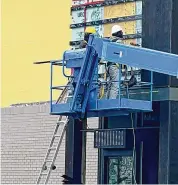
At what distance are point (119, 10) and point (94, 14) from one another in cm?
49

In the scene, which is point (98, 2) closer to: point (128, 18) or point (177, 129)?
point (128, 18)

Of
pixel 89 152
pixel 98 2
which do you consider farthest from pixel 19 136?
pixel 98 2

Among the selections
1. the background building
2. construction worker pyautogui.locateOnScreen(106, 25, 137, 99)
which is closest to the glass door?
construction worker pyautogui.locateOnScreen(106, 25, 137, 99)

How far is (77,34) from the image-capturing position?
12648mm

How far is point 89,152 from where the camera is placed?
15031mm

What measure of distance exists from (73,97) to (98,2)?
2174 mm

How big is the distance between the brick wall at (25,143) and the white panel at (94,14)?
11.7ft

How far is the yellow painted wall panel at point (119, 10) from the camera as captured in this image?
472 inches

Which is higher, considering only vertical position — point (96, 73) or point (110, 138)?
point (96, 73)

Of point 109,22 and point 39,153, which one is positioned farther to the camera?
point 39,153

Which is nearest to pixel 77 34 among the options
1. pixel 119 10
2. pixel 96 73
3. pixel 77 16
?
pixel 77 16

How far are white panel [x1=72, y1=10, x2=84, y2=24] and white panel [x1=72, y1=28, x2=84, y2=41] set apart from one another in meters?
0.12

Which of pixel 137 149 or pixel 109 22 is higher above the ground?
Answer: pixel 109 22

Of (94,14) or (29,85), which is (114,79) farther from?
(29,85)
